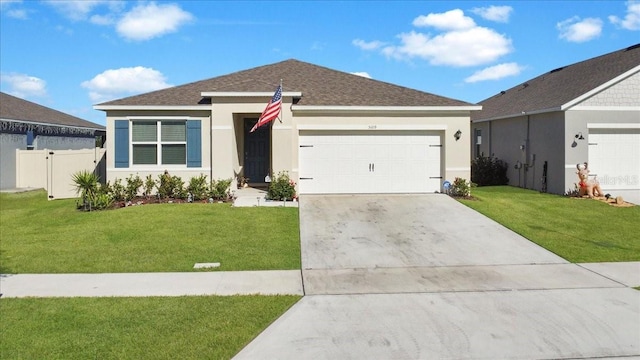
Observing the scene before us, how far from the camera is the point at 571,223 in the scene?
45.4 ft

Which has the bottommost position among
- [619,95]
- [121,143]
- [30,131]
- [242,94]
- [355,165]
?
[355,165]

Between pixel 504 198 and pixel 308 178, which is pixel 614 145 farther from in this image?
pixel 308 178

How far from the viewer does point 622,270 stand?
9625 mm

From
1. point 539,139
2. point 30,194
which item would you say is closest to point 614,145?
point 539,139

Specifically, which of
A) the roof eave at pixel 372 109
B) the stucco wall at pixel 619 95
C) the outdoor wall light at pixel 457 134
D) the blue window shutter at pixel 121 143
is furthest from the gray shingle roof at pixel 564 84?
the blue window shutter at pixel 121 143

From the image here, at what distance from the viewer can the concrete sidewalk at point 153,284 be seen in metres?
8.20

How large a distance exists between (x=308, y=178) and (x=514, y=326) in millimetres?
11287

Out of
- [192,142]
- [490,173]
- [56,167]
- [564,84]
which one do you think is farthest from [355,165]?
[56,167]

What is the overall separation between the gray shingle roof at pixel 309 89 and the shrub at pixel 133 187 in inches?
107

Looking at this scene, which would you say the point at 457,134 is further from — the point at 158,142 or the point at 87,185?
the point at 87,185

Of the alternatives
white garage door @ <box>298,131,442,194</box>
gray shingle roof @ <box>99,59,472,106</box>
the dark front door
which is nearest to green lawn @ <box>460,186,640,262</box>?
white garage door @ <box>298,131,442,194</box>

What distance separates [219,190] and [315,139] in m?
3.71

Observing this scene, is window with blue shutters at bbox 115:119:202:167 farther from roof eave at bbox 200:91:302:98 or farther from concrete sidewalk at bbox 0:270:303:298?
concrete sidewalk at bbox 0:270:303:298

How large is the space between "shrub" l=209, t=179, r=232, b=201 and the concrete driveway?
440 cm
